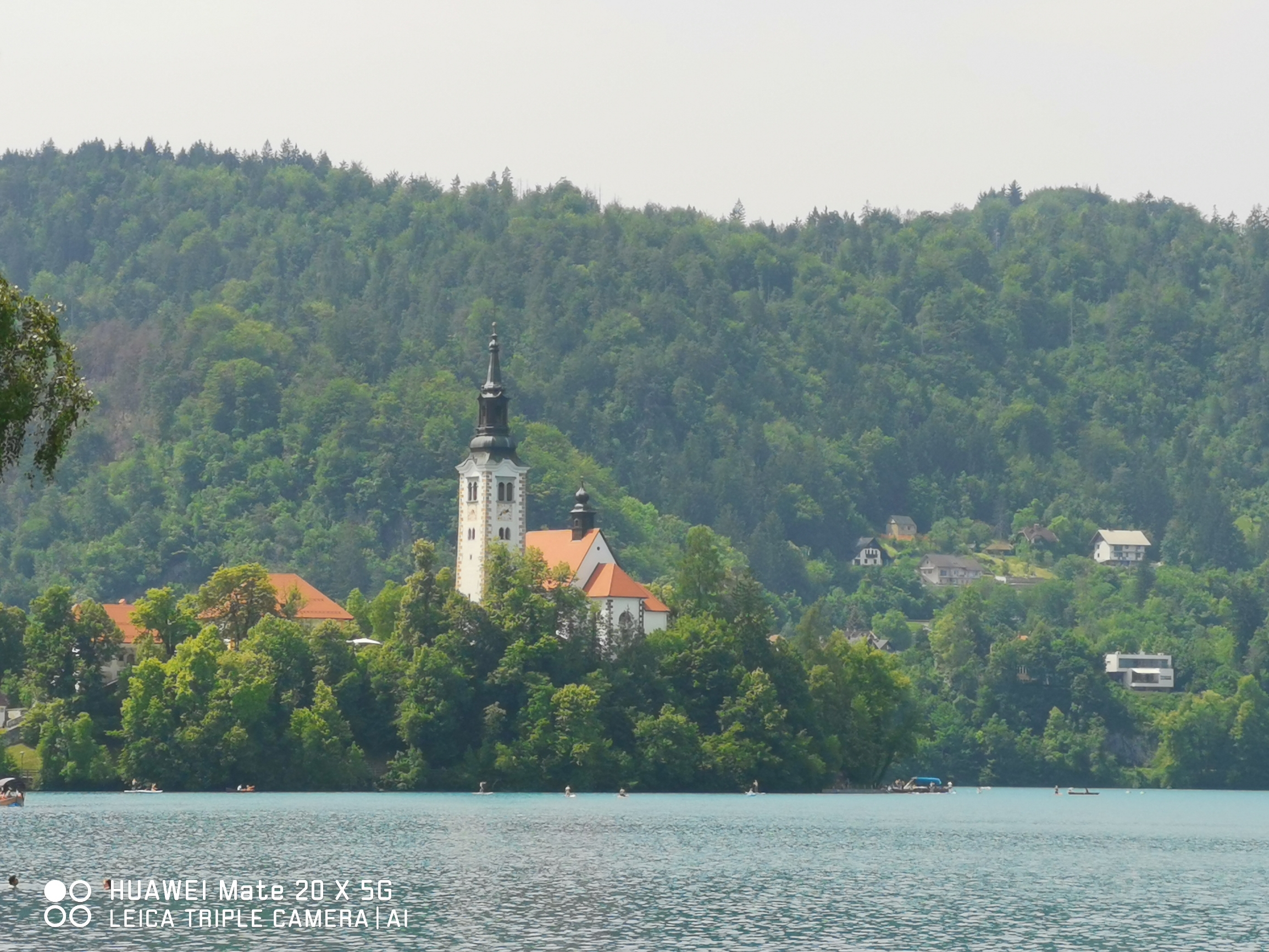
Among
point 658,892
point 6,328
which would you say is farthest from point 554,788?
point 6,328

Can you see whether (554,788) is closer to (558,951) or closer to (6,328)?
(558,951)

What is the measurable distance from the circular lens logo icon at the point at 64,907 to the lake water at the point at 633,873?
305 millimetres

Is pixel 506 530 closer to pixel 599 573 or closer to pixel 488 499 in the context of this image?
pixel 488 499

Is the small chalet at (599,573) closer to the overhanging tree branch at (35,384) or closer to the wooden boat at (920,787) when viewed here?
the wooden boat at (920,787)

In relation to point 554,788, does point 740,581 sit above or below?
above

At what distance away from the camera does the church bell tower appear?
162m

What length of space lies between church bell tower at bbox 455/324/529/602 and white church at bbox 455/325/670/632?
0.12 feet

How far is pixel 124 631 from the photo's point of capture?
15375 centimetres

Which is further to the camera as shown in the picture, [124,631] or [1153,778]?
[1153,778]

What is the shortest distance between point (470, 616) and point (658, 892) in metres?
69.8

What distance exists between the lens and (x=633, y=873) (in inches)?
3150

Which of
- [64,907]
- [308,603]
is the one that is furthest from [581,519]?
[64,907]

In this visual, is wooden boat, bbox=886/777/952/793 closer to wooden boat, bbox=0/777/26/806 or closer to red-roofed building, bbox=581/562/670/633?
red-roofed building, bbox=581/562/670/633

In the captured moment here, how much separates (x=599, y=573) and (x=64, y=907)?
97.0 meters
